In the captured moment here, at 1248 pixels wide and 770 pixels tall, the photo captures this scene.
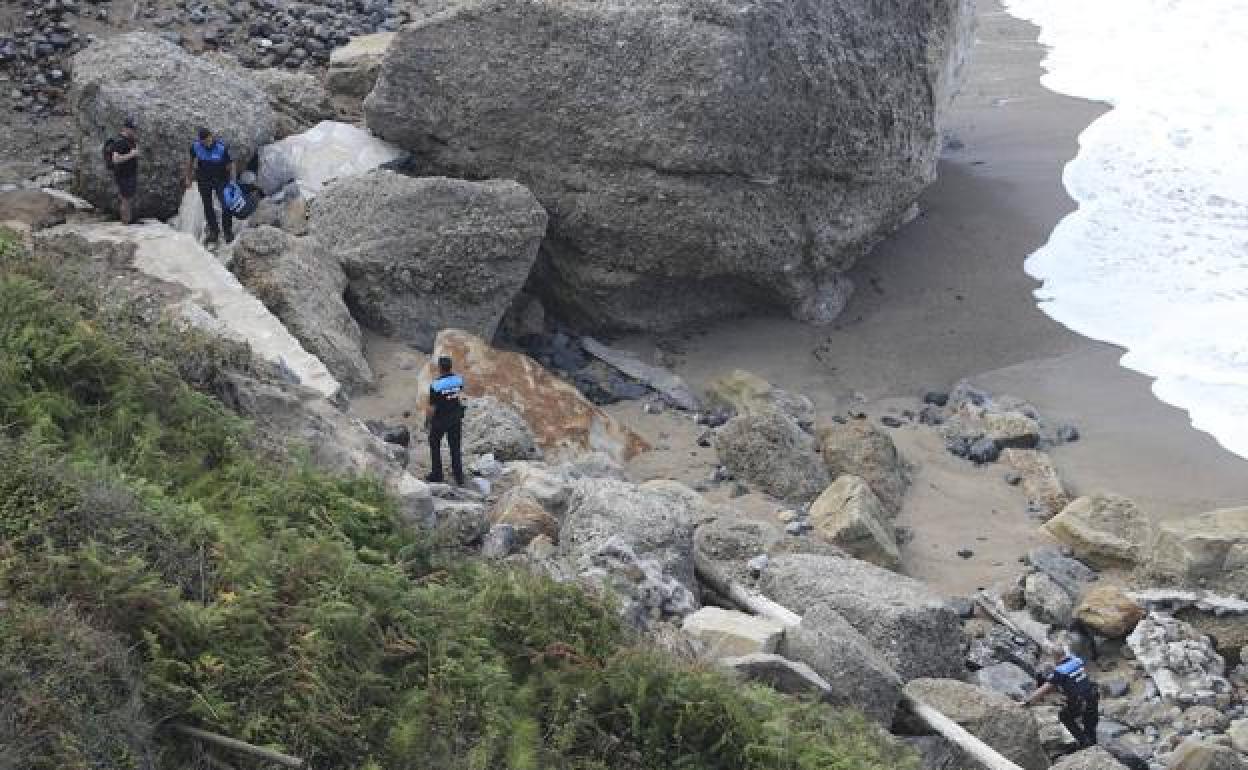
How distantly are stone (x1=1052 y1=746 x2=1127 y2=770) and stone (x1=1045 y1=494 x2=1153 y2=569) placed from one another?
138 inches

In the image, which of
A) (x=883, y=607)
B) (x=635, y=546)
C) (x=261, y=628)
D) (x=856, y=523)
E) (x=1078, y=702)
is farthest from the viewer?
(x=856, y=523)

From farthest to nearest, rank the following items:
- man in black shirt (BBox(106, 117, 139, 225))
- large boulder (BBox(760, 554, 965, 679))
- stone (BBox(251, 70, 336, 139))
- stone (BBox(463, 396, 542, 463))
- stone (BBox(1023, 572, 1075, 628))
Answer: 1. stone (BBox(251, 70, 336, 139))
2. man in black shirt (BBox(106, 117, 139, 225))
3. stone (BBox(463, 396, 542, 463))
4. stone (BBox(1023, 572, 1075, 628))
5. large boulder (BBox(760, 554, 965, 679))

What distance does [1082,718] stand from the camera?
10391mm

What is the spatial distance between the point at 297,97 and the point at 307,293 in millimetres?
4913

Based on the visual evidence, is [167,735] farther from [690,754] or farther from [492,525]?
[492,525]

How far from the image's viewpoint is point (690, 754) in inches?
263

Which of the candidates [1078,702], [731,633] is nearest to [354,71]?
[731,633]

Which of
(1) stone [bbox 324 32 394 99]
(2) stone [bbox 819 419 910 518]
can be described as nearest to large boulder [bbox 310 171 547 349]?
(1) stone [bbox 324 32 394 99]

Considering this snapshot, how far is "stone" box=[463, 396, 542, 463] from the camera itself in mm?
12758

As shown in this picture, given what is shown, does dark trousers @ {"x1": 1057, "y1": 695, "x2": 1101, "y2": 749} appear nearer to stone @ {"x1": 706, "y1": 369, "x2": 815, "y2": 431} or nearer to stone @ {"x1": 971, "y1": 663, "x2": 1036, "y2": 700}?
stone @ {"x1": 971, "y1": 663, "x2": 1036, "y2": 700}

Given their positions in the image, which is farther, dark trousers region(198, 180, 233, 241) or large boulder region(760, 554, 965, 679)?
dark trousers region(198, 180, 233, 241)

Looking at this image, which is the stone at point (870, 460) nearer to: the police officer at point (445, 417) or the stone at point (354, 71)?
the police officer at point (445, 417)

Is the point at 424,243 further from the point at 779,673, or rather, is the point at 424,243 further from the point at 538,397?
the point at 779,673

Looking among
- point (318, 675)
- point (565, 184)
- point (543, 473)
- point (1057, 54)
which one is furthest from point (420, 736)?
point (1057, 54)
